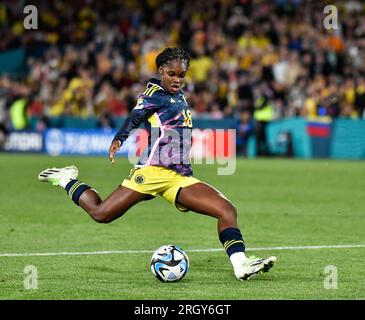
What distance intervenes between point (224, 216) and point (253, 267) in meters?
0.60

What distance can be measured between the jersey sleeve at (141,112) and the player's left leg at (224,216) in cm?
73

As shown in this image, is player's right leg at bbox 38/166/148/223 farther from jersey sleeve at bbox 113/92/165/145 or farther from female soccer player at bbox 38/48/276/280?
jersey sleeve at bbox 113/92/165/145

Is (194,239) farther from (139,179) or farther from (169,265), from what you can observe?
(169,265)

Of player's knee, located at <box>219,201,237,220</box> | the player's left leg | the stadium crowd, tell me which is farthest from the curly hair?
the stadium crowd

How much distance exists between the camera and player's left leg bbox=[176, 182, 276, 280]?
28.9 ft

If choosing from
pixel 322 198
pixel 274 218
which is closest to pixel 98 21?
pixel 322 198

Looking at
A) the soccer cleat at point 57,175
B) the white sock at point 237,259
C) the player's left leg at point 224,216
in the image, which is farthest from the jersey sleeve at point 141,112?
the white sock at point 237,259

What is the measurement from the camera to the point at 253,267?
871cm

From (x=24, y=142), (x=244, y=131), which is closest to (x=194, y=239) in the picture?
(x=244, y=131)

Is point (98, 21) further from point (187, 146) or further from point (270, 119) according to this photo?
point (187, 146)

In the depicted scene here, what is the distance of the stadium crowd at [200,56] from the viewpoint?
28.1 m

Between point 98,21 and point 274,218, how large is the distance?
2086cm

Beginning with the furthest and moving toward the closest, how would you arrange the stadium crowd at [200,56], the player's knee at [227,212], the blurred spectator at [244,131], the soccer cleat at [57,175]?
the stadium crowd at [200,56], the blurred spectator at [244,131], the soccer cleat at [57,175], the player's knee at [227,212]

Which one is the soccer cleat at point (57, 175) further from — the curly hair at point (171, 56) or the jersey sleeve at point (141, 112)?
the curly hair at point (171, 56)
